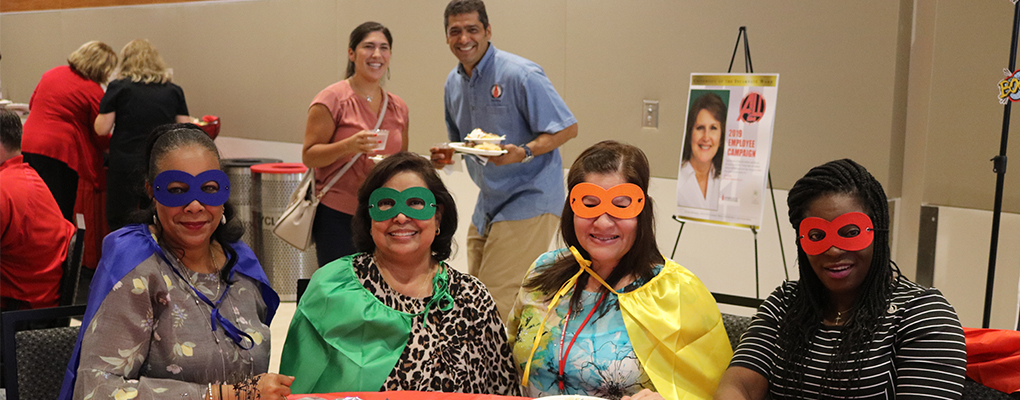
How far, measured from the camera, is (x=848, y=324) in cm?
195

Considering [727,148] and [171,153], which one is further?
[727,148]

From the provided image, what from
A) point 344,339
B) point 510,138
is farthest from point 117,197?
point 344,339

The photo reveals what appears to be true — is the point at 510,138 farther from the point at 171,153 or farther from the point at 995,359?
the point at 995,359

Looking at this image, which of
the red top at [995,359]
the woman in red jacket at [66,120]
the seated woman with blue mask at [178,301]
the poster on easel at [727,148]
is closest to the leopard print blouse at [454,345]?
the seated woman with blue mask at [178,301]

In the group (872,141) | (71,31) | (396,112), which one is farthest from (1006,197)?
(71,31)

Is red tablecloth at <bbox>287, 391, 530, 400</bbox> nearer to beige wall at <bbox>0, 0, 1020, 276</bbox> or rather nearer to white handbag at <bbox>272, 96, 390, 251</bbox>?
white handbag at <bbox>272, 96, 390, 251</bbox>

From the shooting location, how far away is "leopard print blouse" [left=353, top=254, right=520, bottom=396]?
2.16 metres

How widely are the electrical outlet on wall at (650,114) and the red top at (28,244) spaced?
310 cm

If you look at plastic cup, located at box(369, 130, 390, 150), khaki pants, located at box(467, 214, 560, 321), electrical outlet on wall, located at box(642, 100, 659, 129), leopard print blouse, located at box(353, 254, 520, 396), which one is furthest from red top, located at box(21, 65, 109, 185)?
leopard print blouse, located at box(353, 254, 520, 396)

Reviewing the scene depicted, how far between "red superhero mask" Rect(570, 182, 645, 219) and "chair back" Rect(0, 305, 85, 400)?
57.1 inches

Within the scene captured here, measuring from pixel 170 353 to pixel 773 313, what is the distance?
1.53 metres

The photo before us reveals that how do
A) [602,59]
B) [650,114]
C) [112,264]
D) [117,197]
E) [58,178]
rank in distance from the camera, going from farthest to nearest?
[117,197] → [58,178] → [602,59] → [650,114] → [112,264]

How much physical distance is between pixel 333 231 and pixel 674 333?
2.20 meters

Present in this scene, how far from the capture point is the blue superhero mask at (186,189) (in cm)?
212
